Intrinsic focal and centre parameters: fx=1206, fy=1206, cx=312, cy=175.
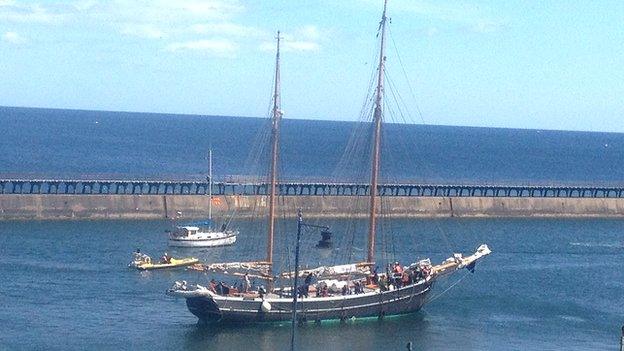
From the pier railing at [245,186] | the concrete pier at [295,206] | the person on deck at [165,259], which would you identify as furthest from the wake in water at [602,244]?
the person on deck at [165,259]

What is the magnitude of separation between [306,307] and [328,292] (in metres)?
1.46

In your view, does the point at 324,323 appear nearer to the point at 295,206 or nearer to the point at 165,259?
the point at 165,259

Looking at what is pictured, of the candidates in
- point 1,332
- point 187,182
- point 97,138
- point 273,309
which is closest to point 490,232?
point 187,182

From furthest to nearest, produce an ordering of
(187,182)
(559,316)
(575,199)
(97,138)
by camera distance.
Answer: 1. (97,138)
2. (575,199)
3. (187,182)
4. (559,316)

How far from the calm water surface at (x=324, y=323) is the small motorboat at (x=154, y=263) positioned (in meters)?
0.65

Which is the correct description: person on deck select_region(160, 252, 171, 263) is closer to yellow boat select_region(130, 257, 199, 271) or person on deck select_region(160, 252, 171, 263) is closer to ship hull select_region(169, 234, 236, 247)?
yellow boat select_region(130, 257, 199, 271)

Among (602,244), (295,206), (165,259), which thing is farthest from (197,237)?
(602,244)

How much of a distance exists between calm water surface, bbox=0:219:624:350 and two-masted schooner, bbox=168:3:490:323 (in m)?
0.49

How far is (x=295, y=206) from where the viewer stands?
76.2 meters

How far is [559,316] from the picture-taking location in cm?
4747

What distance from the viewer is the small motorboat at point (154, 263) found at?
5434cm

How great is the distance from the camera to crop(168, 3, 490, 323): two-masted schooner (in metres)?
43.2

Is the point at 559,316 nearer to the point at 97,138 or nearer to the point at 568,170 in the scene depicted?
the point at 568,170

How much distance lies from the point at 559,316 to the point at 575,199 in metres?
39.3
